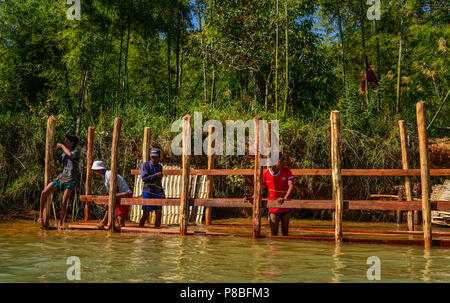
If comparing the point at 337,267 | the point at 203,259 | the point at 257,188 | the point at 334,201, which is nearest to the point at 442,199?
the point at 334,201

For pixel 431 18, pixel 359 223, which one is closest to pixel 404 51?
pixel 431 18

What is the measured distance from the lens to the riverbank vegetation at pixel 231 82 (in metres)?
14.8

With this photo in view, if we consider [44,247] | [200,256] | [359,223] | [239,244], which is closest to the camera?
[200,256]

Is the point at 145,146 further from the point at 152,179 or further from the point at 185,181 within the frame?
the point at 185,181

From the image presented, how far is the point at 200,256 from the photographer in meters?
7.72

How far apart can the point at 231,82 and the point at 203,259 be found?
46.5 ft

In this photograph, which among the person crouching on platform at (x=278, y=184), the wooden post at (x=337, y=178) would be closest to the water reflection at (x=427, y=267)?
the wooden post at (x=337, y=178)

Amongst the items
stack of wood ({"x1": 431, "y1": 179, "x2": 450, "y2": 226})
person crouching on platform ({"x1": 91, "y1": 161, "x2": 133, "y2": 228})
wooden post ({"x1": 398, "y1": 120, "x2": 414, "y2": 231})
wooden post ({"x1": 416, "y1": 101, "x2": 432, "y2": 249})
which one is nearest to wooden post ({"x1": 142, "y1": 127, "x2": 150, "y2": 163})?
person crouching on platform ({"x1": 91, "y1": 161, "x2": 133, "y2": 228})

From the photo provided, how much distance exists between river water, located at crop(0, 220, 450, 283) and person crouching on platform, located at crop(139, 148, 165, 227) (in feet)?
2.66

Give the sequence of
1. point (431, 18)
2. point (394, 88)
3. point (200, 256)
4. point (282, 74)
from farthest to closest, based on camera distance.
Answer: point (431, 18)
point (394, 88)
point (282, 74)
point (200, 256)

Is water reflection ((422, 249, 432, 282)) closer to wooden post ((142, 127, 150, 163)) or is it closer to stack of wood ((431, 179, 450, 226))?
stack of wood ((431, 179, 450, 226))
